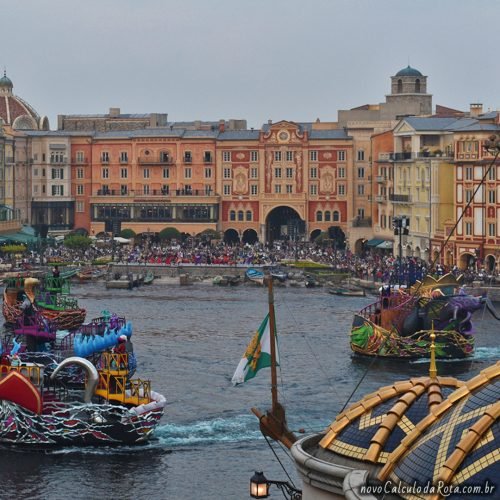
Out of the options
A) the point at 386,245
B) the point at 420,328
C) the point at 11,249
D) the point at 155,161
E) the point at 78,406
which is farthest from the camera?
the point at 155,161

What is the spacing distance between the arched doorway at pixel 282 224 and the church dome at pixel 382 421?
93.4 meters

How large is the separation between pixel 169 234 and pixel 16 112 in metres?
19.1

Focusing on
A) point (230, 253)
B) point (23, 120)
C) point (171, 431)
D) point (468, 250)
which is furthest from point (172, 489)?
point (23, 120)

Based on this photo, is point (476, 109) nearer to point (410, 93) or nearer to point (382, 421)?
point (410, 93)

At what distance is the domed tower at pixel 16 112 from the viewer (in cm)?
12938

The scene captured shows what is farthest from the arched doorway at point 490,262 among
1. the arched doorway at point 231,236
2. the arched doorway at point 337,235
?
the arched doorway at point 231,236

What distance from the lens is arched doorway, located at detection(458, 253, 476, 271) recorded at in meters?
96.4

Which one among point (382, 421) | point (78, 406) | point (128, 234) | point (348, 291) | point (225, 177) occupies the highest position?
point (225, 177)

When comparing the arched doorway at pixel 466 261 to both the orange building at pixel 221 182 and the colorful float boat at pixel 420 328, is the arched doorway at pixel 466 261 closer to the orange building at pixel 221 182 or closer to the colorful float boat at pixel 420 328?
the orange building at pixel 221 182

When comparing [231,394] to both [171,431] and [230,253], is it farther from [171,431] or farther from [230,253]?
[230,253]

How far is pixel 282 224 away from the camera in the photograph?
122 m

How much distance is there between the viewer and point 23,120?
130125 millimetres

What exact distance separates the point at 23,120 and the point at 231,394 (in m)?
80.9

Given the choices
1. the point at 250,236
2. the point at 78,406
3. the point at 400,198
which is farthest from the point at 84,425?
the point at 250,236
